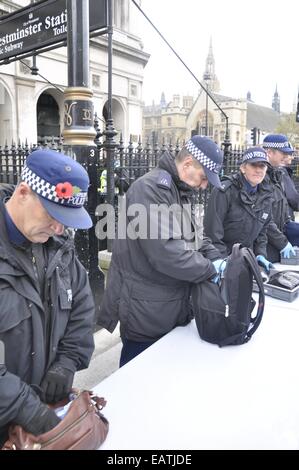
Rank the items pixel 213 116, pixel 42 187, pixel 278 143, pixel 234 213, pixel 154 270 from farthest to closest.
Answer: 1. pixel 213 116
2. pixel 278 143
3. pixel 234 213
4. pixel 154 270
5. pixel 42 187

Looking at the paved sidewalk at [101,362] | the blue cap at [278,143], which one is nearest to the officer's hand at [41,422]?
the paved sidewalk at [101,362]

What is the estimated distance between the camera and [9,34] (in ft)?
15.6

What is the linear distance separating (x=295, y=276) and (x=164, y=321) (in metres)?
1.40

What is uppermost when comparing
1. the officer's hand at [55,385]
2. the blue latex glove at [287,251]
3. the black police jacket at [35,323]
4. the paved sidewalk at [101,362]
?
the black police jacket at [35,323]

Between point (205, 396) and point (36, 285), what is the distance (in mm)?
927

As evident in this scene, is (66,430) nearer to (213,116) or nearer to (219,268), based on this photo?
(219,268)

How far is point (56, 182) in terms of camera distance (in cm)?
155

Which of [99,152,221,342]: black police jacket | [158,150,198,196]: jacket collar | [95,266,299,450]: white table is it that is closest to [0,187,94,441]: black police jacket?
[95,266,299,450]: white table

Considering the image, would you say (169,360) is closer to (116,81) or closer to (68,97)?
(68,97)

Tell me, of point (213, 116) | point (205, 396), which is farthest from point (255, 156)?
point (213, 116)

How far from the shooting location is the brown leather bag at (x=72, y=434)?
1354mm

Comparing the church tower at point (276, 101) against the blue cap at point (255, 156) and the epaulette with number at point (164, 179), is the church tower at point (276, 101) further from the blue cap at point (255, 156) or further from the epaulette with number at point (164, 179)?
the epaulette with number at point (164, 179)

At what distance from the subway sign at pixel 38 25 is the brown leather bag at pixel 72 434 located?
349 centimetres

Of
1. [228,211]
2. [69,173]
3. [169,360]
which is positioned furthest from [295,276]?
[69,173]
